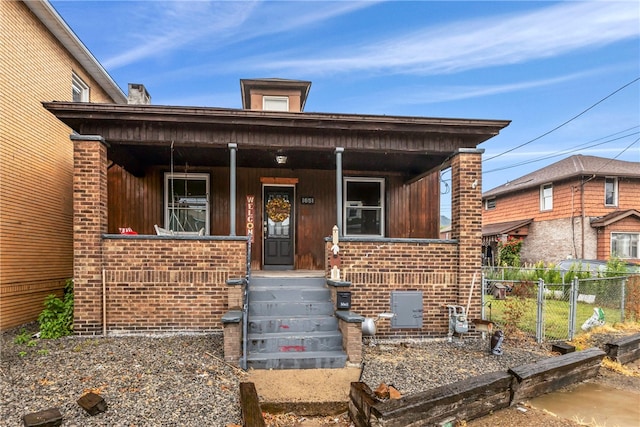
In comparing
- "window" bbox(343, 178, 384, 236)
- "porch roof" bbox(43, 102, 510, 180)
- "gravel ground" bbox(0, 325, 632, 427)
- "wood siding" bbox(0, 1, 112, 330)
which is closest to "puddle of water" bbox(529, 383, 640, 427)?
"gravel ground" bbox(0, 325, 632, 427)

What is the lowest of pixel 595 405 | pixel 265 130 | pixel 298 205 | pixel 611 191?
pixel 595 405

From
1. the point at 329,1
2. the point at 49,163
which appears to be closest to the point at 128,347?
the point at 49,163

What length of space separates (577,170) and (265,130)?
15994mm

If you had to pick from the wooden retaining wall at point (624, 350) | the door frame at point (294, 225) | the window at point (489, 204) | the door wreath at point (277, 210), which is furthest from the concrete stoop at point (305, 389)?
the window at point (489, 204)

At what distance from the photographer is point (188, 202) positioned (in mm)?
8914

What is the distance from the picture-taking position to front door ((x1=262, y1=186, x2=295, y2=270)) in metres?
9.10

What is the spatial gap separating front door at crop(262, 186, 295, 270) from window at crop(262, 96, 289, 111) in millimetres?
3201

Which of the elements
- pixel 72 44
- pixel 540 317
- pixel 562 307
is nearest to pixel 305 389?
pixel 540 317

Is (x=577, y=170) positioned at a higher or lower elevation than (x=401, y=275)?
higher

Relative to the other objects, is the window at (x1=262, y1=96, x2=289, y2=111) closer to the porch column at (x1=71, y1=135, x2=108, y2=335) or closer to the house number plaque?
the house number plaque

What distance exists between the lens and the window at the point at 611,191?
16.7 meters

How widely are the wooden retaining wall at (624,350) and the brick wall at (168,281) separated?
6049 millimetres

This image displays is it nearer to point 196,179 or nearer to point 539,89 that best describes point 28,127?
point 196,179

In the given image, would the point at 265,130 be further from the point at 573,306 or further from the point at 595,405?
the point at 573,306
